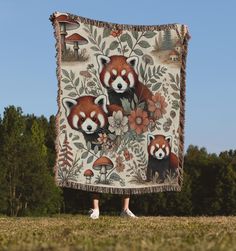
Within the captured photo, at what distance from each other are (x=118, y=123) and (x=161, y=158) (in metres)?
2.06

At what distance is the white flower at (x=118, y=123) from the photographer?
23.2m

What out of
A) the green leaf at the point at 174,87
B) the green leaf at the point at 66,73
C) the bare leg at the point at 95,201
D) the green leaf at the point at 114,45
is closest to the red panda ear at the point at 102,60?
the green leaf at the point at 114,45

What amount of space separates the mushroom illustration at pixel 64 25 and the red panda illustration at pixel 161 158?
14.9 feet

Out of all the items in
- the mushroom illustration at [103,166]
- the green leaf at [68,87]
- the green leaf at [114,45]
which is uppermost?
the green leaf at [114,45]

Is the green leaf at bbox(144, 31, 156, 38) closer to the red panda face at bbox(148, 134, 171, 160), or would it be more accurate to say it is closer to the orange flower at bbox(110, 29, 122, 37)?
the orange flower at bbox(110, 29, 122, 37)

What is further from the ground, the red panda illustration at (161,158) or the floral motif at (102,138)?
the floral motif at (102,138)

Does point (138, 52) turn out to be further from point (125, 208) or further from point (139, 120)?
point (125, 208)

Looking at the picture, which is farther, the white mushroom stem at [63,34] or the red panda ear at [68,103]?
the white mushroom stem at [63,34]

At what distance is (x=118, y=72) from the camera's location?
23.4 metres

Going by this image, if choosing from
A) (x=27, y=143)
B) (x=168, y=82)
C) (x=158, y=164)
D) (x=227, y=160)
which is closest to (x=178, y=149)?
(x=158, y=164)

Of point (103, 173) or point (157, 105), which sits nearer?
point (103, 173)

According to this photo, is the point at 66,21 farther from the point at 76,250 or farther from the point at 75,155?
the point at 76,250

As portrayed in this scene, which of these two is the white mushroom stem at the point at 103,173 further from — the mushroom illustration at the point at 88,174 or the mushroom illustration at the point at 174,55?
the mushroom illustration at the point at 174,55

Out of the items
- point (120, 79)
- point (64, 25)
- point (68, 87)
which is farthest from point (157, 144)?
point (64, 25)
